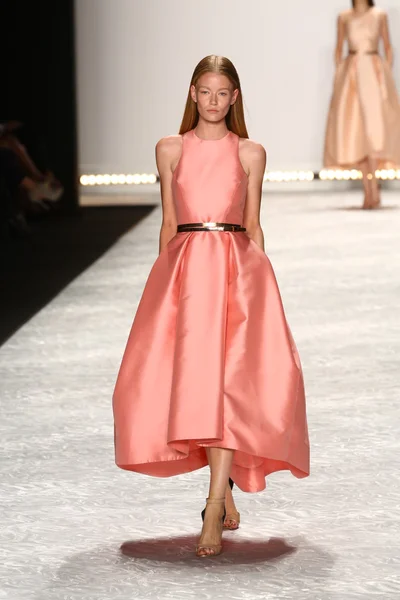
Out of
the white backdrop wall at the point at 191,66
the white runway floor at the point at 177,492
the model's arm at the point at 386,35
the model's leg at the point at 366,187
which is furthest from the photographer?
the white backdrop wall at the point at 191,66

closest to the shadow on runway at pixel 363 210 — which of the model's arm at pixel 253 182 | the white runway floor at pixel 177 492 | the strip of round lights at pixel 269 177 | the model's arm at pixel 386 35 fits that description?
the model's arm at pixel 386 35

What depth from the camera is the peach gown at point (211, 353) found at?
2158mm

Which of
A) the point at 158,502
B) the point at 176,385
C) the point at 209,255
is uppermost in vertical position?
the point at 209,255

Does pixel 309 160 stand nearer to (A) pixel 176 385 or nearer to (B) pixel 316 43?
(B) pixel 316 43

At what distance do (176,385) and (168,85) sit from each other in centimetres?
883

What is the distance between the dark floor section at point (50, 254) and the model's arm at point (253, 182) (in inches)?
84.8

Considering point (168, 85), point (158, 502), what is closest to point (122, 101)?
point (168, 85)

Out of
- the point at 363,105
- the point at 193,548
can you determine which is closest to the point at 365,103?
the point at 363,105

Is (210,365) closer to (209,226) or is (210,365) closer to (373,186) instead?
(209,226)

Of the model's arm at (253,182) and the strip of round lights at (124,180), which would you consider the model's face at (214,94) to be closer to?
the model's arm at (253,182)

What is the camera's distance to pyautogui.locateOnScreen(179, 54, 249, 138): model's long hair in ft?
7.30

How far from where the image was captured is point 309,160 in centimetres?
1098

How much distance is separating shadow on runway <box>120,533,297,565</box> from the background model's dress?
22.3 ft

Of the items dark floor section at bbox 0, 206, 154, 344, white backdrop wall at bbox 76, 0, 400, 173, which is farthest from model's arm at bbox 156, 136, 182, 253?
white backdrop wall at bbox 76, 0, 400, 173
